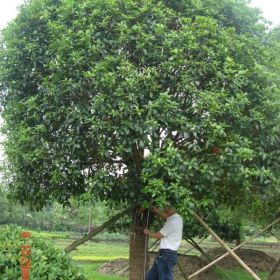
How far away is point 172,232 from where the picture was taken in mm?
7258

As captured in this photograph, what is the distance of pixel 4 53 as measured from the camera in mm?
7734

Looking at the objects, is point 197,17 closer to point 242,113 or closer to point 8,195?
point 242,113

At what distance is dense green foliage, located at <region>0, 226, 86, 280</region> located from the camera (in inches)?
166

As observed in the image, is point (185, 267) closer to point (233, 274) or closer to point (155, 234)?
point (233, 274)

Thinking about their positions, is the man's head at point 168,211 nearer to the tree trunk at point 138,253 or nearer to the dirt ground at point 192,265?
the tree trunk at point 138,253

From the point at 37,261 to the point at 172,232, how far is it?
3.23m

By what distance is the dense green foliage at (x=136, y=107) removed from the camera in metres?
6.51

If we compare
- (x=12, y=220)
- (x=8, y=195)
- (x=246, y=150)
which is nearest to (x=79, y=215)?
(x=12, y=220)

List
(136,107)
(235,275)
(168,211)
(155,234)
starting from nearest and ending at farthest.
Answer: (136,107)
(168,211)
(155,234)
(235,275)

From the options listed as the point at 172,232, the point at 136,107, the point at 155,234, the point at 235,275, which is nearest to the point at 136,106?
the point at 136,107

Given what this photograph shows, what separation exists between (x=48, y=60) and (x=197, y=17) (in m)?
2.51

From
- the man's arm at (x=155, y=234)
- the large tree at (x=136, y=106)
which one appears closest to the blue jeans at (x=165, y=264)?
the man's arm at (x=155, y=234)

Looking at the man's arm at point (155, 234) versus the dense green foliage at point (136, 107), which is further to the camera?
the man's arm at point (155, 234)

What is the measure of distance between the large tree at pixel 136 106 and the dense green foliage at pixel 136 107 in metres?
0.02
